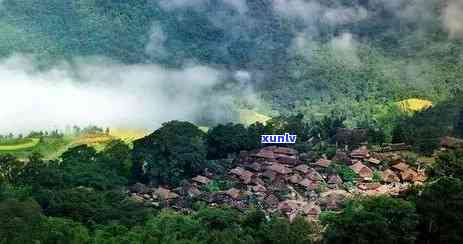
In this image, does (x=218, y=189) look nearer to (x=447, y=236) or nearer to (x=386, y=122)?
(x=447, y=236)

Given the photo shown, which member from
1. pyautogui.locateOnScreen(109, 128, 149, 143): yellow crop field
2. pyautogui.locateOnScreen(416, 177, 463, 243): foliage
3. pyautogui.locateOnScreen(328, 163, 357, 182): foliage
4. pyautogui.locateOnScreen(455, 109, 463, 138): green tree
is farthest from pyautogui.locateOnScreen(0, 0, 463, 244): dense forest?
pyautogui.locateOnScreen(455, 109, 463, 138): green tree

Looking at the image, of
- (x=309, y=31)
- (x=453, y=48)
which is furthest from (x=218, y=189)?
(x=309, y=31)

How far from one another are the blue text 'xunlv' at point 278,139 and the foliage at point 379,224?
62.7 feet

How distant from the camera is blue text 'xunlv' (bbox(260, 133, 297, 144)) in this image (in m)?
44.0

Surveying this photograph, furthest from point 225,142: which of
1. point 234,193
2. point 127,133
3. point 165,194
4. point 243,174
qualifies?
point 127,133

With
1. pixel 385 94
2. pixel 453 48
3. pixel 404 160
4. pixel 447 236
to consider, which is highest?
pixel 453 48

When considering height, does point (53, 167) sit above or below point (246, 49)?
below

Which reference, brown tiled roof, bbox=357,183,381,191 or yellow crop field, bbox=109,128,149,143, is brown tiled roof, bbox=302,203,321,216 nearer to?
brown tiled roof, bbox=357,183,381,191

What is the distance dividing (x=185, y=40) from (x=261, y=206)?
41.3m

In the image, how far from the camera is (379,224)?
78.2ft

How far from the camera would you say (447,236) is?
2439 cm

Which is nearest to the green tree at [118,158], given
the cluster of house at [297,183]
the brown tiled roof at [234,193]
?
the cluster of house at [297,183]

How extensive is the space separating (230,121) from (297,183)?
20053mm

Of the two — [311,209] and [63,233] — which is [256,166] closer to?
[311,209]
